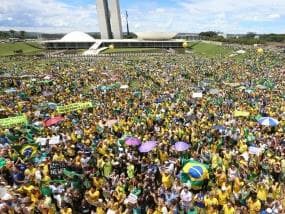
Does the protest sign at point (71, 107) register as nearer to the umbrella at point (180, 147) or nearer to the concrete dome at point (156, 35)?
the umbrella at point (180, 147)

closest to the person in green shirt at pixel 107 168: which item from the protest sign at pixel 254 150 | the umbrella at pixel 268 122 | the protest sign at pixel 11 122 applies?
the protest sign at pixel 254 150

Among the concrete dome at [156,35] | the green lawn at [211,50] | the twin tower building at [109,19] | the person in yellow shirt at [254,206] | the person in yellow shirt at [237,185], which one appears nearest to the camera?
the person in yellow shirt at [254,206]

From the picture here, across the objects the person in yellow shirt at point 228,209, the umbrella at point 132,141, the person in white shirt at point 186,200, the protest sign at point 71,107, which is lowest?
the person in white shirt at point 186,200

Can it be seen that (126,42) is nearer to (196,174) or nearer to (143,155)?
(143,155)

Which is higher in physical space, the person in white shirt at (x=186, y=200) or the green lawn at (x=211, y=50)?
the person in white shirt at (x=186, y=200)

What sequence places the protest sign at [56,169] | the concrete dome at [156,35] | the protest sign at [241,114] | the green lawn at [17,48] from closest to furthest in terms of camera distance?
the protest sign at [56,169]
the protest sign at [241,114]
the green lawn at [17,48]
the concrete dome at [156,35]

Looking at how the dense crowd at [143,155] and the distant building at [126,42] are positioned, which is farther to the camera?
the distant building at [126,42]

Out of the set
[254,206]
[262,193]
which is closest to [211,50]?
[262,193]
